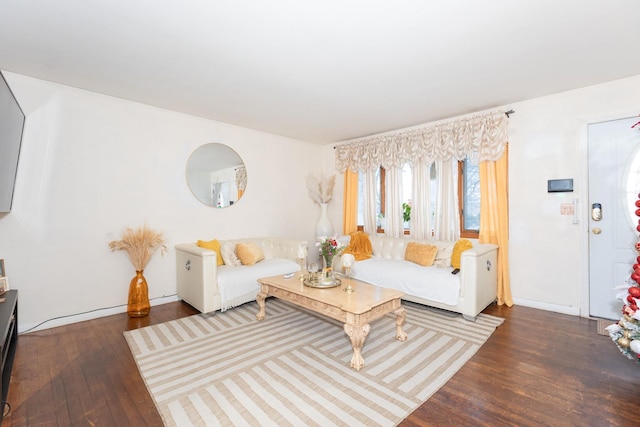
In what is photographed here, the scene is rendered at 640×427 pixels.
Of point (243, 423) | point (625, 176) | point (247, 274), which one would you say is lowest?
point (243, 423)

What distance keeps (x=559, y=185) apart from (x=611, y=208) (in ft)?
1.65

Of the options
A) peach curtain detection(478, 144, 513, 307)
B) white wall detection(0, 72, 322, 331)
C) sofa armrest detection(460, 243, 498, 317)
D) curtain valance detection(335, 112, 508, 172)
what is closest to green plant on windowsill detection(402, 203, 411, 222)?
curtain valance detection(335, 112, 508, 172)

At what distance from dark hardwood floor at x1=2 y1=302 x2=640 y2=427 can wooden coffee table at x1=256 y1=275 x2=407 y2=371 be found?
611mm

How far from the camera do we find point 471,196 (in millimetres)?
4082

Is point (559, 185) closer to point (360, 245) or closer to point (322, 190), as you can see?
point (360, 245)

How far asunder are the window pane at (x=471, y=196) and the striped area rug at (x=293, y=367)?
1.34 m

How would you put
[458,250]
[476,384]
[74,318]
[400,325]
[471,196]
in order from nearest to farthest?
[476,384]
[400,325]
[74,318]
[458,250]
[471,196]

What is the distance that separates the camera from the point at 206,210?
4.20 meters

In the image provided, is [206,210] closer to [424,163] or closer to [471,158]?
[424,163]

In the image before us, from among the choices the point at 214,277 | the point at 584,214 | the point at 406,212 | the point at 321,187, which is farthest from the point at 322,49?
the point at 584,214

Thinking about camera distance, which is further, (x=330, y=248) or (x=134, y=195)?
(x=134, y=195)

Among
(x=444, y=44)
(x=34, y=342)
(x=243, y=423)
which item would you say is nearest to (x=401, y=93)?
(x=444, y=44)

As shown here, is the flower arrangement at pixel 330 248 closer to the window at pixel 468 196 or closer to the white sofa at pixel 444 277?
the white sofa at pixel 444 277

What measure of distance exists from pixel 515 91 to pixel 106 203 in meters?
4.78
